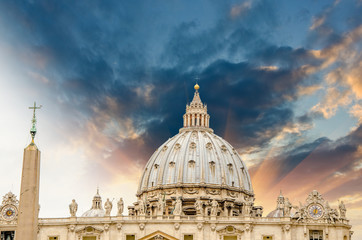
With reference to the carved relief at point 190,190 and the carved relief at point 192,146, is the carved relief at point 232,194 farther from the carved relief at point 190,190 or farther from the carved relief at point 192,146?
the carved relief at point 192,146

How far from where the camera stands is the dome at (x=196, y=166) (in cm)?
12750

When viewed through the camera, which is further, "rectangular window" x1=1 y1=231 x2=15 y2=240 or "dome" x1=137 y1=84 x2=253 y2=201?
"dome" x1=137 y1=84 x2=253 y2=201

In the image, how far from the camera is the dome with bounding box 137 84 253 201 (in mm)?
127500

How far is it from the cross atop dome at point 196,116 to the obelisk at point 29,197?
109457 millimetres

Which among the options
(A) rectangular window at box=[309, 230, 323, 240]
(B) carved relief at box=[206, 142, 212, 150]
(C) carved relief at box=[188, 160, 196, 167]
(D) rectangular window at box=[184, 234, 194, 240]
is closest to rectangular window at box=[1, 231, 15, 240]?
(D) rectangular window at box=[184, 234, 194, 240]

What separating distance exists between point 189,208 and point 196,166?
1195cm

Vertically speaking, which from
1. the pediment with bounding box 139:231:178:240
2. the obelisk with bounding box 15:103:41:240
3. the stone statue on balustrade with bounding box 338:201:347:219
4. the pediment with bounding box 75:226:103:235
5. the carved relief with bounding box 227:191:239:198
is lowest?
the obelisk with bounding box 15:103:41:240

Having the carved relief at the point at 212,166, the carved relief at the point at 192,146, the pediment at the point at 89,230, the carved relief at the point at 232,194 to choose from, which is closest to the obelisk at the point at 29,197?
the pediment at the point at 89,230

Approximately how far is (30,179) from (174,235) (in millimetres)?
60898

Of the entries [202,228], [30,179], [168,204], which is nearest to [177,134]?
[168,204]

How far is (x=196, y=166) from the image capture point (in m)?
130

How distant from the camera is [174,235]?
305 feet

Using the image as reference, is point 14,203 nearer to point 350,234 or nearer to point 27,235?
point 350,234

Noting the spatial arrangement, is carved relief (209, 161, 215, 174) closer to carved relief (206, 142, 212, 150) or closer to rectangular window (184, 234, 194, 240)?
carved relief (206, 142, 212, 150)
